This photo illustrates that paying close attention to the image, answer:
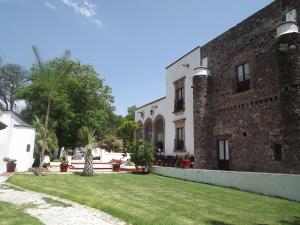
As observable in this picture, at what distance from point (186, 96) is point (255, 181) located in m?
10.3

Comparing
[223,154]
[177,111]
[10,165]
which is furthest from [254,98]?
[10,165]

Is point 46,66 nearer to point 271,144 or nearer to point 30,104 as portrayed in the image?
point 271,144

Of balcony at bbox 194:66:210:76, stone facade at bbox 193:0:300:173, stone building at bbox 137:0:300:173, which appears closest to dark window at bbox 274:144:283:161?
stone building at bbox 137:0:300:173

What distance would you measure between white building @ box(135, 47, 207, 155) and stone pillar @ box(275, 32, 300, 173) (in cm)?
718

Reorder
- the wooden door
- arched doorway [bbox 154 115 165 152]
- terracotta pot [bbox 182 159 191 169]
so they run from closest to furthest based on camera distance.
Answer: the wooden door < terracotta pot [bbox 182 159 191 169] < arched doorway [bbox 154 115 165 152]

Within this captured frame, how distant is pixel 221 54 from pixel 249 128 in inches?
221

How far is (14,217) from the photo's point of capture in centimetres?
679

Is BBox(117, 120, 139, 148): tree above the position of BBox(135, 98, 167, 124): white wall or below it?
below

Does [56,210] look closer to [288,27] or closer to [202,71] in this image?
[288,27]

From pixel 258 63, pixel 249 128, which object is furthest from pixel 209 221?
pixel 258 63

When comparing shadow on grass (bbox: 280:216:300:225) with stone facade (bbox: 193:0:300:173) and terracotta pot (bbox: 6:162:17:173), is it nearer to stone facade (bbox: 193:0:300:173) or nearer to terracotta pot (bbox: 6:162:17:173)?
stone facade (bbox: 193:0:300:173)

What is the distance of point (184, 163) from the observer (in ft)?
59.4

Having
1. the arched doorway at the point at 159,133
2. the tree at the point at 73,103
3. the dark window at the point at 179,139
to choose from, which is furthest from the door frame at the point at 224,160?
the tree at the point at 73,103

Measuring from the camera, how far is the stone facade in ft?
40.2
